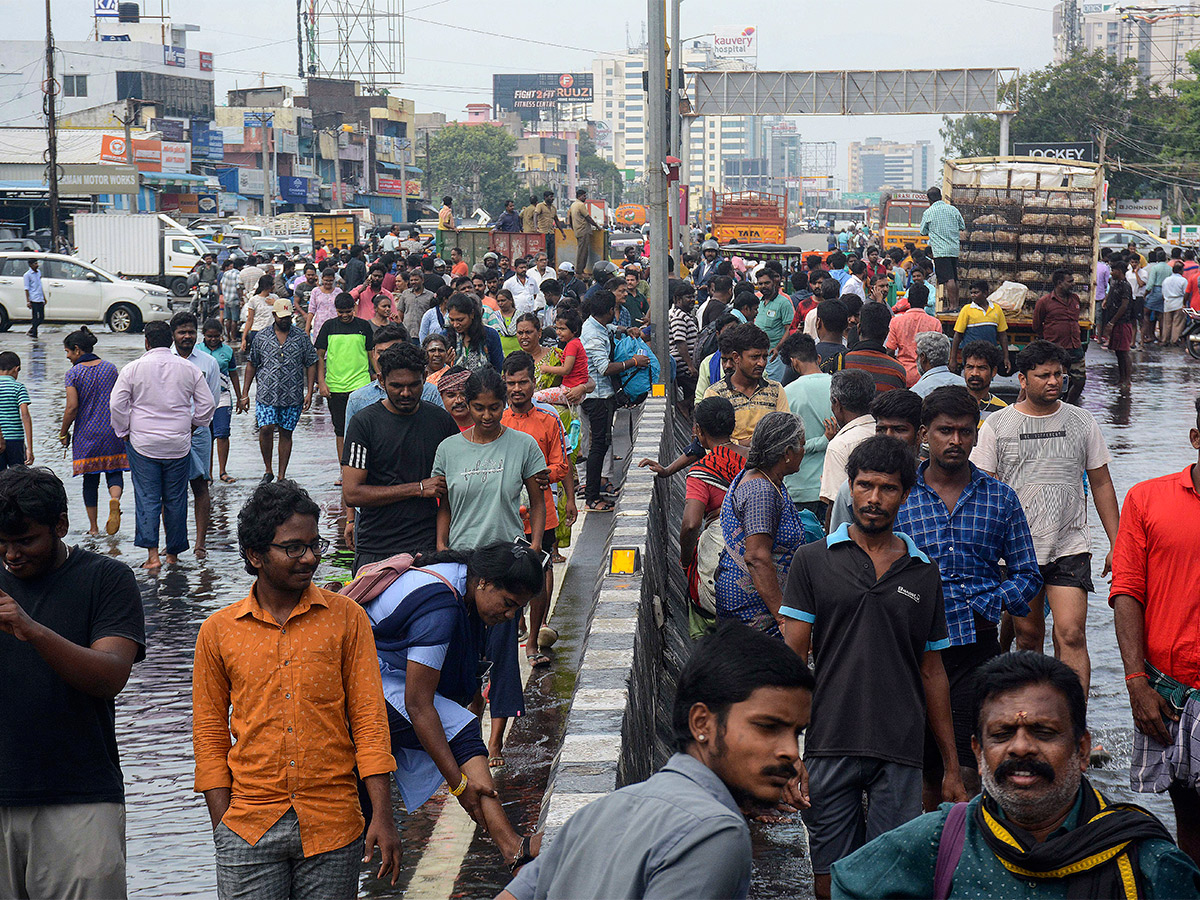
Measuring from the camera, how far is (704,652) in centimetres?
255

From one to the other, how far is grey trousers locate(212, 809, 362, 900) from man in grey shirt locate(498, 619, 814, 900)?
136cm

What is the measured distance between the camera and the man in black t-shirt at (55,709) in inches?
147

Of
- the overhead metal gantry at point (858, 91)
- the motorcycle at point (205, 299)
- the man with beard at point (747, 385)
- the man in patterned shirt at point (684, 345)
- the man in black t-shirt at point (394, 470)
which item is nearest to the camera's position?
the man in black t-shirt at point (394, 470)

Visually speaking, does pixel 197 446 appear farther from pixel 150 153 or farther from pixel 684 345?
pixel 150 153

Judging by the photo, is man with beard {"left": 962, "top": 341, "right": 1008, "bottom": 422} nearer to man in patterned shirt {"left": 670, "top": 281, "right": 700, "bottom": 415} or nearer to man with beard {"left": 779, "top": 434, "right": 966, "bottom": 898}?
man with beard {"left": 779, "top": 434, "right": 966, "bottom": 898}

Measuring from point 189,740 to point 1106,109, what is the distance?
213ft

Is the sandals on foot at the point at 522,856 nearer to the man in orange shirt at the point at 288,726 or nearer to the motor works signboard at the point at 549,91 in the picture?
the man in orange shirt at the point at 288,726

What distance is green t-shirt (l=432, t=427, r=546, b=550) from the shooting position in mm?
6504

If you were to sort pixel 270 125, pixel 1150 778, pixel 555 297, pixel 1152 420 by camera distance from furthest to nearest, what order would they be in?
1. pixel 270 125
2. pixel 1152 420
3. pixel 555 297
4. pixel 1150 778

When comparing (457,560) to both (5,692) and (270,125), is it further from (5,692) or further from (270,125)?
(270,125)

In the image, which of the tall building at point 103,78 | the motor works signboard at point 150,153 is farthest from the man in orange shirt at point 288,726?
the tall building at point 103,78

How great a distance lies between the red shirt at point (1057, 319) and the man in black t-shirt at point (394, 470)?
34.4 feet

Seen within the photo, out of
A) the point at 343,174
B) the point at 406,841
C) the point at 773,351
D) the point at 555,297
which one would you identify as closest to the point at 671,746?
the point at 406,841

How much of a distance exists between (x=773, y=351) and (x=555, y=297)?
3061 millimetres
